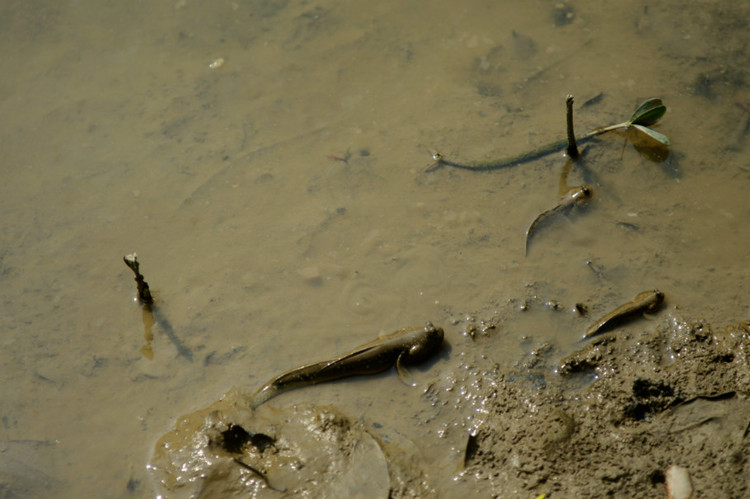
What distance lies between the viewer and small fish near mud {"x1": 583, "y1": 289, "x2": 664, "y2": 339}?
3.19m

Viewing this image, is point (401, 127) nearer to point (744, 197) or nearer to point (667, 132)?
point (667, 132)

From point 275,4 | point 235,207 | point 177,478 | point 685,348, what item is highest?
point 275,4

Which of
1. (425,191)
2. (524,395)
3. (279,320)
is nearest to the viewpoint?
(524,395)

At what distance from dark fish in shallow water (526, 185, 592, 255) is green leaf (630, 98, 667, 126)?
0.56 metres

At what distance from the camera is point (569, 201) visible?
377cm

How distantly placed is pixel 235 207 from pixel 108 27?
2251mm

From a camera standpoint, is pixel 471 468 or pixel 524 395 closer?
pixel 471 468

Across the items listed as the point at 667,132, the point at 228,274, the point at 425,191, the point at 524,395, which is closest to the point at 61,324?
the point at 228,274

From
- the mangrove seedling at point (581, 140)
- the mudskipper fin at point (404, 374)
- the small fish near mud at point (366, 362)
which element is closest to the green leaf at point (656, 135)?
the mangrove seedling at point (581, 140)

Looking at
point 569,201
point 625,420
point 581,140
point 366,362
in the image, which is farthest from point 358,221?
point 625,420

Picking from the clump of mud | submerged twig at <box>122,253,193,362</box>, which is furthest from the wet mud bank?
submerged twig at <box>122,253,193,362</box>

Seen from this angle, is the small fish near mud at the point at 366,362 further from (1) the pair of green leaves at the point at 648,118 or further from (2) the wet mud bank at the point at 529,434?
(1) the pair of green leaves at the point at 648,118

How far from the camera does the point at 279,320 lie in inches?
136

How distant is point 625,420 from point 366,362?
1197 mm
